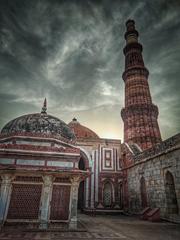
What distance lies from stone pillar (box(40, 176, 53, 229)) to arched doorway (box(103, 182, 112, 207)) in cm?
1011

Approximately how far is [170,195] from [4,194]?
848 cm

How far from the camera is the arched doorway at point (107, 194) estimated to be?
16.4 m

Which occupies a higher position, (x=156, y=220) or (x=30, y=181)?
(x=30, y=181)

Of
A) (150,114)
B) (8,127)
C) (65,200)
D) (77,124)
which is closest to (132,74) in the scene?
(150,114)

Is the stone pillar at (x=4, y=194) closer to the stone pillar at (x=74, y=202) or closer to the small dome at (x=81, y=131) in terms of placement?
the stone pillar at (x=74, y=202)

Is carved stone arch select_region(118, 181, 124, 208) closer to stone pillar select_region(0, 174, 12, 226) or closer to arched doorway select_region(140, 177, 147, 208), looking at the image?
arched doorway select_region(140, 177, 147, 208)

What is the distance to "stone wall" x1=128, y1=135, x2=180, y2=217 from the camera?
9.49 meters

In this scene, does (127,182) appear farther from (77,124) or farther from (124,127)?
(77,124)

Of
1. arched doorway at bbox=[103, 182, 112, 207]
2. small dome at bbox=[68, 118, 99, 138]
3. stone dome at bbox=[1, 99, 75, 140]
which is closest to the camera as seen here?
stone dome at bbox=[1, 99, 75, 140]

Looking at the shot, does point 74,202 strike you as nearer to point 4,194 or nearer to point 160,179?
point 4,194

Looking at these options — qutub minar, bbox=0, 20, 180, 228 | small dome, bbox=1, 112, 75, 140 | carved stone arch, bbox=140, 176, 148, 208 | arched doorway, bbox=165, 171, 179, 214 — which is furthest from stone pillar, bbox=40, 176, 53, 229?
carved stone arch, bbox=140, 176, 148, 208

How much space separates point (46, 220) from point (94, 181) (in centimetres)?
1008

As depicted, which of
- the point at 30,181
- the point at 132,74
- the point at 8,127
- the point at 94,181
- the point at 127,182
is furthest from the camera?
the point at 132,74

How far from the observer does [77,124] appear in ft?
77.1
